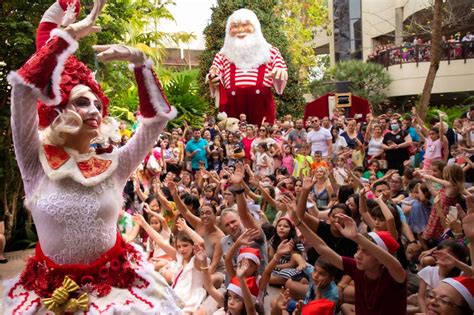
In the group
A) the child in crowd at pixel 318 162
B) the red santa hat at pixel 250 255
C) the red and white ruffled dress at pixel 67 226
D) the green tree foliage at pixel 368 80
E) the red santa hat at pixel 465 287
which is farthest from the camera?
the green tree foliage at pixel 368 80

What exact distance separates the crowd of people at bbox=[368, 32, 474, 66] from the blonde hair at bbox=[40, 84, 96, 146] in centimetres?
2089

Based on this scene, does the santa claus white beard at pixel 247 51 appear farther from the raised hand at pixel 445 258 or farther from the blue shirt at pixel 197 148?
the raised hand at pixel 445 258

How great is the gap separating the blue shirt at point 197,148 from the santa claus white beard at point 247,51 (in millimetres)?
2358

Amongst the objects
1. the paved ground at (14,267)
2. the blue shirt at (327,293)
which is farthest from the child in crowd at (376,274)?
the paved ground at (14,267)

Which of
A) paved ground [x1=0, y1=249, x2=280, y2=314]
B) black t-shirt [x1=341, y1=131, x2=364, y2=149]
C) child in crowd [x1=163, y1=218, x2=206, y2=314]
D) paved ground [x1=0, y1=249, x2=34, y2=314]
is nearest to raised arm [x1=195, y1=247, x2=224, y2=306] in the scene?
child in crowd [x1=163, y1=218, x2=206, y2=314]

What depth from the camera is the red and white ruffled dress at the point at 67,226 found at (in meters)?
2.98

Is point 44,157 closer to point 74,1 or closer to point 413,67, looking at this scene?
point 74,1

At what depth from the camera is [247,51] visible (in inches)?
557

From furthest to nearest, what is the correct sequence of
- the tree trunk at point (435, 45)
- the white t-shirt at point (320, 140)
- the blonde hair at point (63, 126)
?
the tree trunk at point (435, 45)
the white t-shirt at point (320, 140)
the blonde hair at point (63, 126)

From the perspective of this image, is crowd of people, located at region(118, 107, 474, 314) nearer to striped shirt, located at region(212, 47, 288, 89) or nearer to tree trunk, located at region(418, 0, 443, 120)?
tree trunk, located at region(418, 0, 443, 120)

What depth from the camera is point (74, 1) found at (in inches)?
133

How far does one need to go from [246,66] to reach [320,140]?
3.40 meters

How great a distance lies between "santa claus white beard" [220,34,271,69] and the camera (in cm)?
1415

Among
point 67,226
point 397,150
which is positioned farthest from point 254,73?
point 67,226
